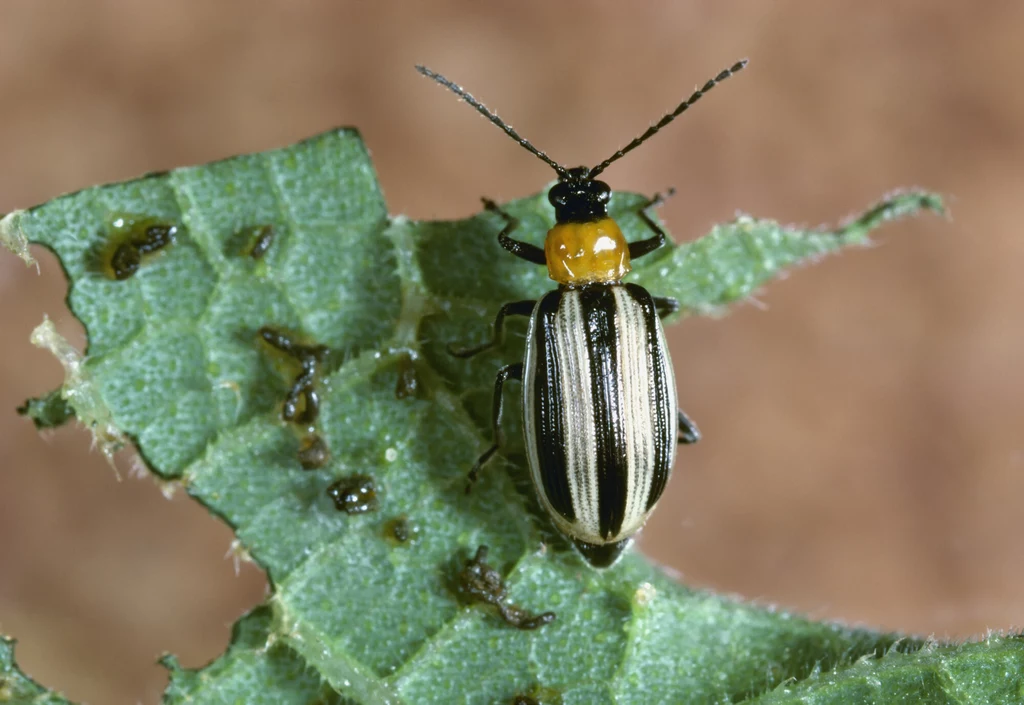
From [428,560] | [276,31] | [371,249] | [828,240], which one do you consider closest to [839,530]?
[828,240]

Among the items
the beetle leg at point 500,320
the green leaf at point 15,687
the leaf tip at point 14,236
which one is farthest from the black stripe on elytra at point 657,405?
the green leaf at point 15,687

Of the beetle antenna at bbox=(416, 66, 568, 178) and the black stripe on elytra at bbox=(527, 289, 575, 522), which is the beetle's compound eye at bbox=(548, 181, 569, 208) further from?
the black stripe on elytra at bbox=(527, 289, 575, 522)

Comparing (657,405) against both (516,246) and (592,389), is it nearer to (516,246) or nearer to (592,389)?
(592,389)

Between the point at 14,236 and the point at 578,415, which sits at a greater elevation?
the point at 14,236

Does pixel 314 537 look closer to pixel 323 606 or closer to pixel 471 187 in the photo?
pixel 323 606

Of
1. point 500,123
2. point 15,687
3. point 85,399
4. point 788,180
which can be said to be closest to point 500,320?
point 500,123

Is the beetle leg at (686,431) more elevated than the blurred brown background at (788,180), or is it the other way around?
the blurred brown background at (788,180)

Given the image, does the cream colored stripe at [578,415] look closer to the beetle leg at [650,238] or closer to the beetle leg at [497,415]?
the beetle leg at [497,415]
